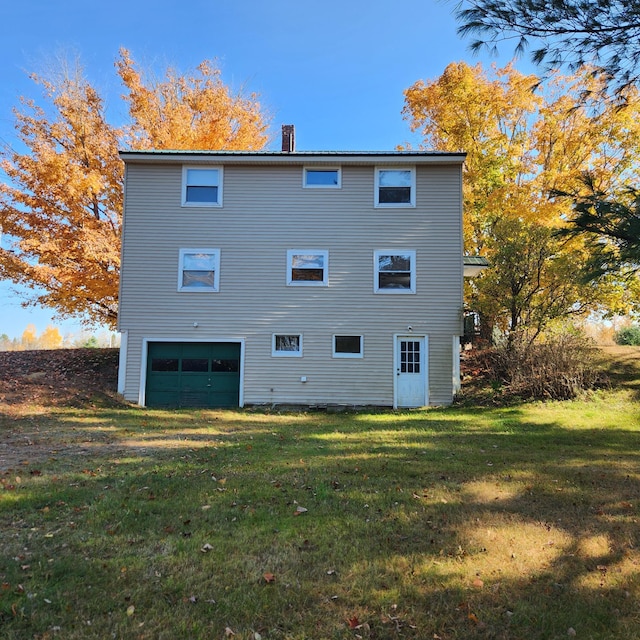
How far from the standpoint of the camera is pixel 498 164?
16.9 metres

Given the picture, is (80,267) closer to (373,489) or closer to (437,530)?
(373,489)

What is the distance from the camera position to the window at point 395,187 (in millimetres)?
13836

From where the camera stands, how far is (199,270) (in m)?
13.8

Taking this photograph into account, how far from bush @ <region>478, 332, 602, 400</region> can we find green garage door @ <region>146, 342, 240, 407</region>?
25.6ft

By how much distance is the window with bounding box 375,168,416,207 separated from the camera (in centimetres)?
1384

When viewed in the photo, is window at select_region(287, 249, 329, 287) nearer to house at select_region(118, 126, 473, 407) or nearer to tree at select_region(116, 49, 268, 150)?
house at select_region(118, 126, 473, 407)

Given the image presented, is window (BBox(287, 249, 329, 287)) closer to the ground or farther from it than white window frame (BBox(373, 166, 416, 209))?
closer to the ground

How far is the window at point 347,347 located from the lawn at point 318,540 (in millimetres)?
5905

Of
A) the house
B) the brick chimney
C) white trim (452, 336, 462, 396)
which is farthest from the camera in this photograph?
the brick chimney

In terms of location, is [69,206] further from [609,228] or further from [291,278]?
[609,228]

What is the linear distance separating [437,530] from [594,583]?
1.20 m

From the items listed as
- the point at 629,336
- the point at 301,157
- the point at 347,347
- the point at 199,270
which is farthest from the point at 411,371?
the point at 629,336

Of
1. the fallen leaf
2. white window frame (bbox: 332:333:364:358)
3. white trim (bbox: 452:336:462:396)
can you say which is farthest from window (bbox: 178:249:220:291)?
the fallen leaf

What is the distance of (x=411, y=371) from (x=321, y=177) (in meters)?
6.45
